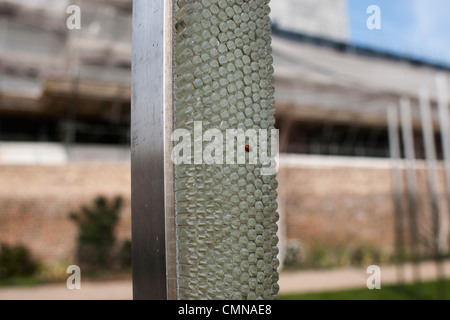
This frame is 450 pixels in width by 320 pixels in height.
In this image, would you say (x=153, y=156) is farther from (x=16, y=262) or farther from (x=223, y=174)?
(x=16, y=262)

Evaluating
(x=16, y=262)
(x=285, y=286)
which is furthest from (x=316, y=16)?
(x=16, y=262)

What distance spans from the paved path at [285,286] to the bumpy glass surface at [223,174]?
5.64 metres

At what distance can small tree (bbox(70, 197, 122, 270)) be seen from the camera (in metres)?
8.66

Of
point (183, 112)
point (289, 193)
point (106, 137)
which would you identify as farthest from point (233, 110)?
point (106, 137)

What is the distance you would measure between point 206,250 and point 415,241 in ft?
19.9

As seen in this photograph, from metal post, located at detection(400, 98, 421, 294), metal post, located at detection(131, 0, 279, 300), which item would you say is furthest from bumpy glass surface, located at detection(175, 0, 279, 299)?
metal post, located at detection(400, 98, 421, 294)

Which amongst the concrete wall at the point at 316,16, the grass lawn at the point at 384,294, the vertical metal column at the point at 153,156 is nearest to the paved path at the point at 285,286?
the grass lawn at the point at 384,294

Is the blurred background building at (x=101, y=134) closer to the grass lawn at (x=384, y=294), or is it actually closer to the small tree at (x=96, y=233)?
the small tree at (x=96, y=233)

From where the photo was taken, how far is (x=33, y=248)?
8.55 meters

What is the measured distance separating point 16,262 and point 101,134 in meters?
4.06

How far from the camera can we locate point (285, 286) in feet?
23.7

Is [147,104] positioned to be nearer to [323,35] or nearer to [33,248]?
[33,248]

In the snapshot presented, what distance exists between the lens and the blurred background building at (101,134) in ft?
28.9

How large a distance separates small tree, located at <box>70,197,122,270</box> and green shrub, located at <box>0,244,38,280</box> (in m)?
0.92
